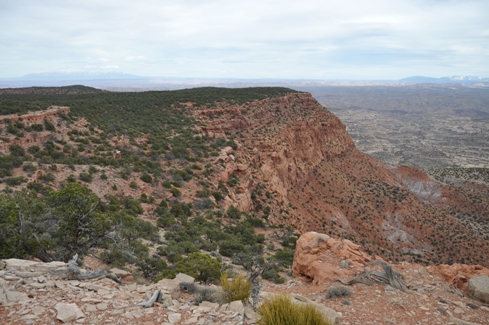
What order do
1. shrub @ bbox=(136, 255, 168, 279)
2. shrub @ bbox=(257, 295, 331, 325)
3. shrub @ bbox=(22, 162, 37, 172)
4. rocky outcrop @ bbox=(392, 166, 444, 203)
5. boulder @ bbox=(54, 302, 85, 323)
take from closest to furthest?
1. shrub @ bbox=(257, 295, 331, 325)
2. boulder @ bbox=(54, 302, 85, 323)
3. shrub @ bbox=(136, 255, 168, 279)
4. shrub @ bbox=(22, 162, 37, 172)
5. rocky outcrop @ bbox=(392, 166, 444, 203)

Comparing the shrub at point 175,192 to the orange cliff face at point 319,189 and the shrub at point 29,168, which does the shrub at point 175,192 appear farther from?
the shrub at point 29,168

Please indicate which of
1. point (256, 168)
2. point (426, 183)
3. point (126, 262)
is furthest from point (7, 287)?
point (426, 183)

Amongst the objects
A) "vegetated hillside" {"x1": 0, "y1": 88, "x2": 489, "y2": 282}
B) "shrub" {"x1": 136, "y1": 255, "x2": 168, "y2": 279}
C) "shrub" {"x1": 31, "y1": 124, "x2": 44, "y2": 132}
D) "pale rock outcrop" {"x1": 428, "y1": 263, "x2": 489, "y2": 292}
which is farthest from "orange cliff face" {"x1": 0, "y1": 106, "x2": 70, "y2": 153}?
"pale rock outcrop" {"x1": 428, "y1": 263, "x2": 489, "y2": 292}

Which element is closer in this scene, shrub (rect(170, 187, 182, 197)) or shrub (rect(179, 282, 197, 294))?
shrub (rect(179, 282, 197, 294))

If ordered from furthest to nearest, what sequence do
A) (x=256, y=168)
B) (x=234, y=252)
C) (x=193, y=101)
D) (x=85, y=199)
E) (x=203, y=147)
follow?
(x=193, y=101)
(x=256, y=168)
(x=203, y=147)
(x=234, y=252)
(x=85, y=199)

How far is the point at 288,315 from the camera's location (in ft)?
15.8

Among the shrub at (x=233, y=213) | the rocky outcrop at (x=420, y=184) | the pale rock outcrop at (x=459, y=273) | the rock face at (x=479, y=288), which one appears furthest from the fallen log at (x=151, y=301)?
the rocky outcrop at (x=420, y=184)

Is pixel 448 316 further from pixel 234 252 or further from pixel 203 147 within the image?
pixel 203 147

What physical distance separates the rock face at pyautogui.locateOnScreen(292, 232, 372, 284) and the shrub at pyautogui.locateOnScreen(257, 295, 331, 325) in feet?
17.6

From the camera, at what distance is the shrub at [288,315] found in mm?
4719

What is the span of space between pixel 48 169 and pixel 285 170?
23.3 metres

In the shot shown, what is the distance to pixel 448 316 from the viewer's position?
7379mm

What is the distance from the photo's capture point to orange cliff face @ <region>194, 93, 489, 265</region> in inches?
1075

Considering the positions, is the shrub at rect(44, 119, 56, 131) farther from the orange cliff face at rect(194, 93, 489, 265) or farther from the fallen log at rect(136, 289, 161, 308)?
the fallen log at rect(136, 289, 161, 308)
